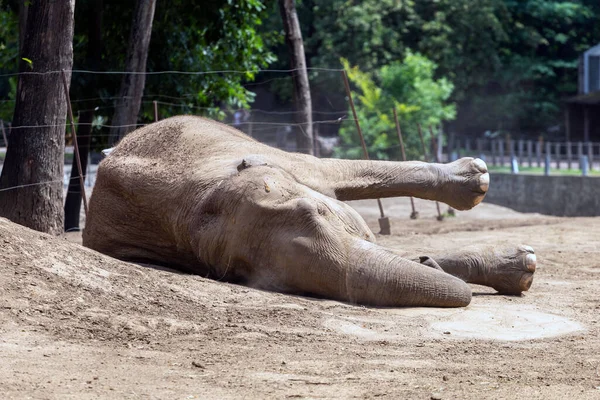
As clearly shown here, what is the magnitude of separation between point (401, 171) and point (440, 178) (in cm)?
33

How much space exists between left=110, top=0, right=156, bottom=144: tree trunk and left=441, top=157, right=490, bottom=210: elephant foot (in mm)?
5744

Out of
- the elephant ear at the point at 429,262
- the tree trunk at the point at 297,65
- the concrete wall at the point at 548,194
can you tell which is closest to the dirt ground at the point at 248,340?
the elephant ear at the point at 429,262

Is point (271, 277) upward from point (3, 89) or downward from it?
downward

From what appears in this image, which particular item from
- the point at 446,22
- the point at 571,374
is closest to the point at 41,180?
the point at 571,374

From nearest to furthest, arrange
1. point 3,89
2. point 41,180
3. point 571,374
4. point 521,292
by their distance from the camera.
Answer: point 571,374, point 521,292, point 41,180, point 3,89

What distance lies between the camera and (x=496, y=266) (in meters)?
7.33

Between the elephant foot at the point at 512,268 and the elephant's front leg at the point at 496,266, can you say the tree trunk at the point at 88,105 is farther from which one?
the elephant foot at the point at 512,268

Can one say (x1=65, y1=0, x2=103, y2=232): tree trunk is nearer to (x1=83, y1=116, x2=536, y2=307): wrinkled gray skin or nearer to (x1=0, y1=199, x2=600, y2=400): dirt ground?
(x1=83, y1=116, x2=536, y2=307): wrinkled gray skin

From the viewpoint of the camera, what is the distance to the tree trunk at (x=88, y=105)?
14094mm

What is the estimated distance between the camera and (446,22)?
38.6 meters

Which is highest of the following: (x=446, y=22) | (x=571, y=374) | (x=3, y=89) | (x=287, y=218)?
(x=446, y=22)

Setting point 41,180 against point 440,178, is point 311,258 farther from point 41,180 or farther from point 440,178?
point 41,180

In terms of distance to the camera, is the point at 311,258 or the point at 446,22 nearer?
the point at 311,258

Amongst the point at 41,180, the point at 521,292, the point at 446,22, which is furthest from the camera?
the point at 446,22
